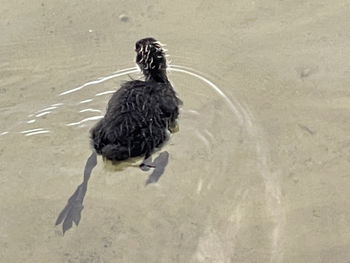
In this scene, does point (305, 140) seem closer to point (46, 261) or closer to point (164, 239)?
point (164, 239)

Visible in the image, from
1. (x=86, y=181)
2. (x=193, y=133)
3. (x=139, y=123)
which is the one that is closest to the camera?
(x=139, y=123)

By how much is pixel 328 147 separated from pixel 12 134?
3.09 meters

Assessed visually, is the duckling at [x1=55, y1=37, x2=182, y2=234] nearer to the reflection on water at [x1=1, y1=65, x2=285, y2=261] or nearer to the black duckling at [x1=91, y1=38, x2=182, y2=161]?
the black duckling at [x1=91, y1=38, x2=182, y2=161]

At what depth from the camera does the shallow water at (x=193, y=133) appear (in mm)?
4867

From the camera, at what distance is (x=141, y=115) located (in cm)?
512

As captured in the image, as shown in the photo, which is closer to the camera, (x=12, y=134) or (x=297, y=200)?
(x=297, y=200)

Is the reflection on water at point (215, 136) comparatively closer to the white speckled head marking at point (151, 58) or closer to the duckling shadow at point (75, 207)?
the duckling shadow at point (75, 207)

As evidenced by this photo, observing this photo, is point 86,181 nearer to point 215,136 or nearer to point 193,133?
point 193,133

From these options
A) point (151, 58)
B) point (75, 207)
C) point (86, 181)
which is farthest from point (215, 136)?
point (75, 207)

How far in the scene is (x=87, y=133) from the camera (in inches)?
222

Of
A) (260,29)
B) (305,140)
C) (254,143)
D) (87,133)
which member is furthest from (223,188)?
(260,29)

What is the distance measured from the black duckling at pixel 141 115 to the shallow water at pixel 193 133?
1.03 ft

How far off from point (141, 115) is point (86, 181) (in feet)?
2.76

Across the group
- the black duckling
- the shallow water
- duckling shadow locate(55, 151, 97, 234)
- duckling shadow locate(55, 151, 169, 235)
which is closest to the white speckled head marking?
the black duckling
